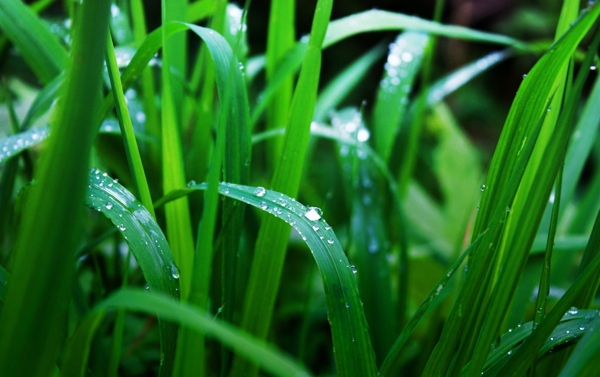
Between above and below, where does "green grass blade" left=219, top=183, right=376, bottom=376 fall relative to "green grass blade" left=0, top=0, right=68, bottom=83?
below

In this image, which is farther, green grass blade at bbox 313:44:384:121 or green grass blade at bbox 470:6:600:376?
green grass blade at bbox 313:44:384:121

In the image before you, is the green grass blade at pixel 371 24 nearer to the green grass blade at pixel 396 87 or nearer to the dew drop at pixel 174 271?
the green grass blade at pixel 396 87

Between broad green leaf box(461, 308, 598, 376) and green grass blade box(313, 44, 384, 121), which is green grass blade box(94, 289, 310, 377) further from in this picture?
green grass blade box(313, 44, 384, 121)

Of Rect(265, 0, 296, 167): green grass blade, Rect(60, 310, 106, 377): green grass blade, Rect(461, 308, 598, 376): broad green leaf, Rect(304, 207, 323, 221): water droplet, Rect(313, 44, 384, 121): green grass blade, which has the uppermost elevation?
Rect(313, 44, 384, 121): green grass blade

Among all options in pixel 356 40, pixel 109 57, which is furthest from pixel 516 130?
pixel 356 40

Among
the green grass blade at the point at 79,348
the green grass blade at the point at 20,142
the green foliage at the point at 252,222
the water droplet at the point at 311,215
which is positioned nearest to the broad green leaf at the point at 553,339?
the green foliage at the point at 252,222

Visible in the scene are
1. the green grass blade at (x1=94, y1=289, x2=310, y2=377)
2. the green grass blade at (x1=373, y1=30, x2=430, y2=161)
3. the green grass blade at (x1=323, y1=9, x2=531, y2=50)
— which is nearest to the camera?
the green grass blade at (x1=94, y1=289, x2=310, y2=377)

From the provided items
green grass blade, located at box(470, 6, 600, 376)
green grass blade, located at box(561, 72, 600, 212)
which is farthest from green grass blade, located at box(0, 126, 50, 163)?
green grass blade, located at box(561, 72, 600, 212)

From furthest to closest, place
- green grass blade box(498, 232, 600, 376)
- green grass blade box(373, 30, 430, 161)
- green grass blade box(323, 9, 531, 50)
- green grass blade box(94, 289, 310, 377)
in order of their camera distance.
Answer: green grass blade box(373, 30, 430, 161) → green grass blade box(323, 9, 531, 50) → green grass blade box(498, 232, 600, 376) → green grass blade box(94, 289, 310, 377)
